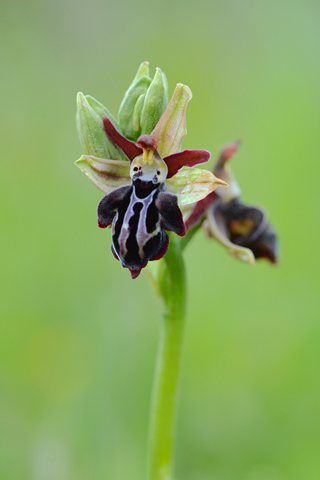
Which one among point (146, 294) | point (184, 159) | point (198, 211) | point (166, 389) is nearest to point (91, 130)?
point (184, 159)

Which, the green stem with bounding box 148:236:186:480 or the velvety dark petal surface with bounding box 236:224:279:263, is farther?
the velvety dark petal surface with bounding box 236:224:279:263

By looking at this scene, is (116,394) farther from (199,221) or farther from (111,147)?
(111,147)

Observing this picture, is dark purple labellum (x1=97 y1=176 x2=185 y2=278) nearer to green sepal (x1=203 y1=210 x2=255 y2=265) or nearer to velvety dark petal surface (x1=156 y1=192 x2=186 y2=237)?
velvety dark petal surface (x1=156 y1=192 x2=186 y2=237)

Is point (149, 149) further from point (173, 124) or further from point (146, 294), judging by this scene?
point (146, 294)

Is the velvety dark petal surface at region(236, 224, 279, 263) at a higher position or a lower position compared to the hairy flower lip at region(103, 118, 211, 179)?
lower

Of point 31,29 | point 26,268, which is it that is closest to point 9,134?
point 26,268

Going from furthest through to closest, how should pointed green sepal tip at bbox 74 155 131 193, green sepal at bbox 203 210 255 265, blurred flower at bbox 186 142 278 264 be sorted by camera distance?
blurred flower at bbox 186 142 278 264 < green sepal at bbox 203 210 255 265 < pointed green sepal tip at bbox 74 155 131 193

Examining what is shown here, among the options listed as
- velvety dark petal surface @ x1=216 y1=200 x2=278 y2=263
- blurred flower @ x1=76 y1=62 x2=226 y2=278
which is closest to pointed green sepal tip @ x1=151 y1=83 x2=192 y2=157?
blurred flower @ x1=76 y1=62 x2=226 y2=278
